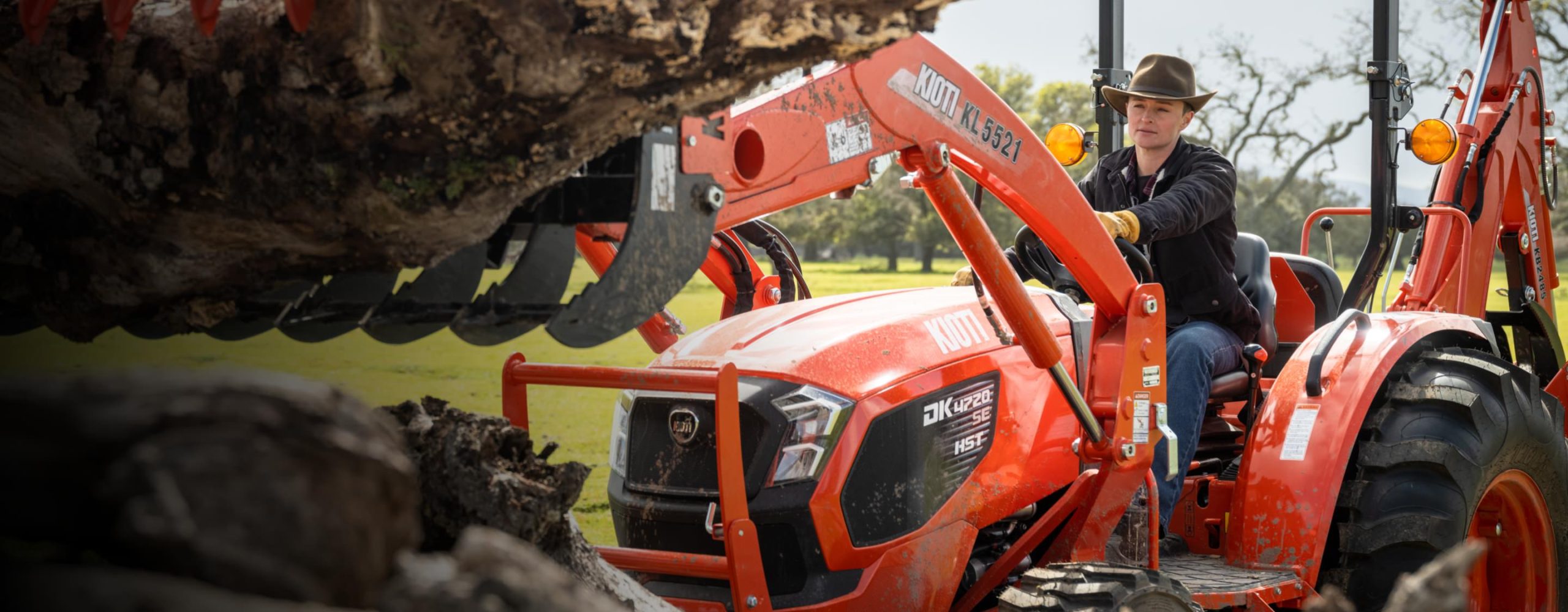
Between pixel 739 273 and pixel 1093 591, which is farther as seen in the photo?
pixel 739 273

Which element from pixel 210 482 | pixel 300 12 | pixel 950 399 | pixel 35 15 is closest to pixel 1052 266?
pixel 950 399

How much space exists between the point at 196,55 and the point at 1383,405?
123 inches

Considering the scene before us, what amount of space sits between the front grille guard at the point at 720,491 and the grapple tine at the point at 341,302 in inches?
24.5

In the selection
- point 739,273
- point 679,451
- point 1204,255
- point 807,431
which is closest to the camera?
point 807,431

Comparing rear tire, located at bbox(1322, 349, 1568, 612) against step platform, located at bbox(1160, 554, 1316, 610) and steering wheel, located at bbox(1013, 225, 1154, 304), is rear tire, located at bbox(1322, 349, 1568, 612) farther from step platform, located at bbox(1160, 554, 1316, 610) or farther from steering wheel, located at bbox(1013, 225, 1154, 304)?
steering wheel, located at bbox(1013, 225, 1154, 304)

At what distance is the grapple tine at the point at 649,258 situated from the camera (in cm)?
193

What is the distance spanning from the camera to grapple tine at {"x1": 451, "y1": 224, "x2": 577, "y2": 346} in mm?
2006

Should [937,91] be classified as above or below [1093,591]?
above

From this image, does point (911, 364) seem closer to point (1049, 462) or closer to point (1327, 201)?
point (1049, 462)

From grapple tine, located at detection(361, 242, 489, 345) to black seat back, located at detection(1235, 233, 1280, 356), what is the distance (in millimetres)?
2509

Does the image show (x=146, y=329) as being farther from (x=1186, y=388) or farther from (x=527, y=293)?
(x=1186, y=388)

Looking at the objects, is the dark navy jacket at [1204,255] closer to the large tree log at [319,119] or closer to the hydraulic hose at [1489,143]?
the hydraulic hose at [1489,143]

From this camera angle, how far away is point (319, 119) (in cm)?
179

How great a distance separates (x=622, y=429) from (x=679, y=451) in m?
0.27
